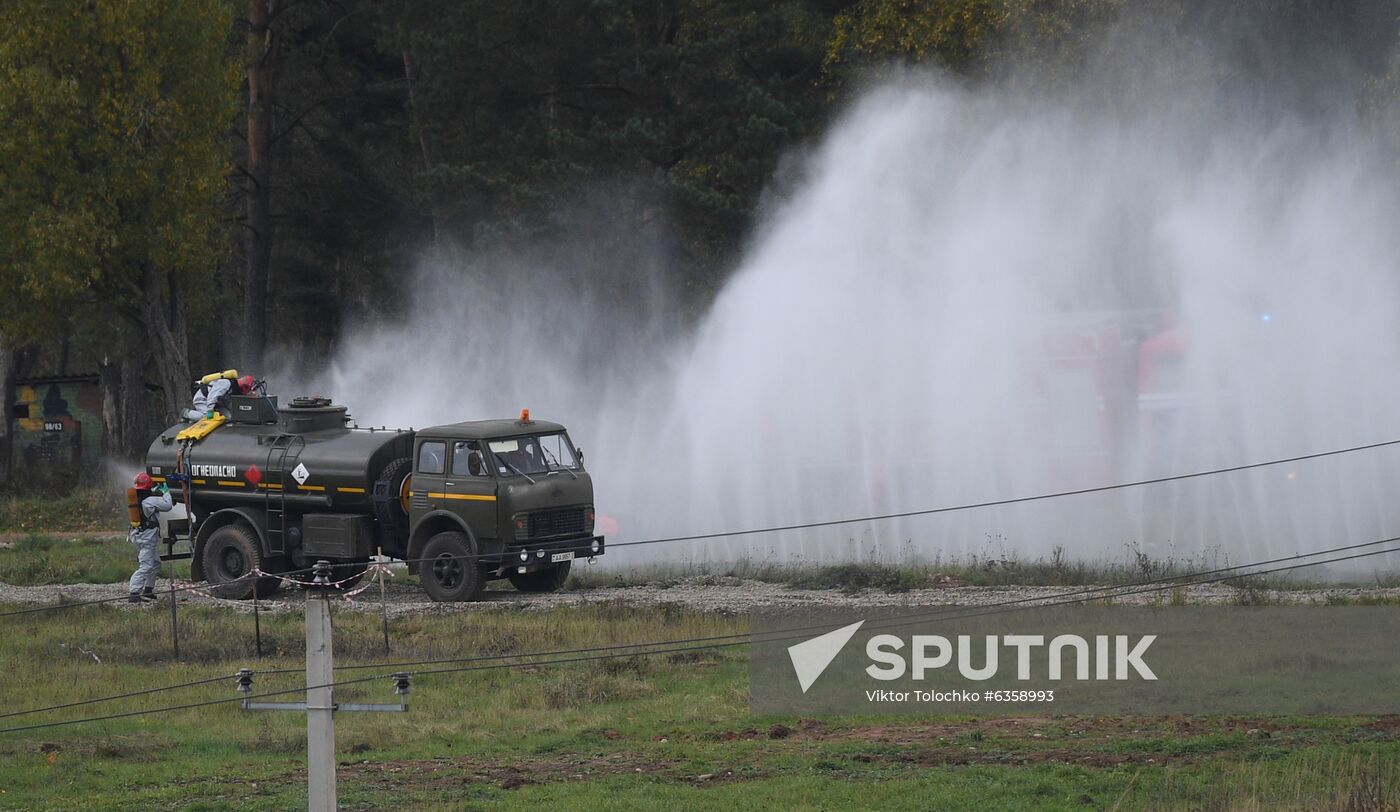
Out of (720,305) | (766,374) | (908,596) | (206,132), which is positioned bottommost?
(908,596)

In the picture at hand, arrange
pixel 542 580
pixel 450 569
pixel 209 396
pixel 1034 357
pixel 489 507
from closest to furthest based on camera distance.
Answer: pixel 489 507
pixel 450 569
pixel 542 580
pixel 209 396
pixel 1034 357

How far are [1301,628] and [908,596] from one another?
5.81 metres

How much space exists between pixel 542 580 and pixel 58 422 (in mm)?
26617

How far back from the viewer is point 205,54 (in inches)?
1670

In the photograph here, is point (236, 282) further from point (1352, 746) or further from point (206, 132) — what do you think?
point (1352, 746)

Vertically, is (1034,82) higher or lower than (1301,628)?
higher

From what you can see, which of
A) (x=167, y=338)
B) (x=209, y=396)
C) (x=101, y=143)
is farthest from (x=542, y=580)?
(x=167, y=338)

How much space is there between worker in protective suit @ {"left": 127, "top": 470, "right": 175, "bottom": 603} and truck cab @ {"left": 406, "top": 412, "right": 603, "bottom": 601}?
3.97 meters

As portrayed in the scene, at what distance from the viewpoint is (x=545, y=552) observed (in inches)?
971

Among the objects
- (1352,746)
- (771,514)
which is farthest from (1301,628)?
(771,514)

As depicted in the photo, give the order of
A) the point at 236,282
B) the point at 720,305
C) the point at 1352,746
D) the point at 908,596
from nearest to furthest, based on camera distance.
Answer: the point at 1352,746
the point at 908,596
the point at 720,305
the point at 236,282

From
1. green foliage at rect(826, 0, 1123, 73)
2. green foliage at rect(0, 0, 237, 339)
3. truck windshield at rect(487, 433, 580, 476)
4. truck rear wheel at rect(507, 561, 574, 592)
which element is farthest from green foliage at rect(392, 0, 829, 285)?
truck rear wheel at rect(507, 561, 574, 592)

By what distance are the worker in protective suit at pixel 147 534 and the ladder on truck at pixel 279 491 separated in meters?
1.56

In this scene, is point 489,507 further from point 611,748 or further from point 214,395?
point 611,748
